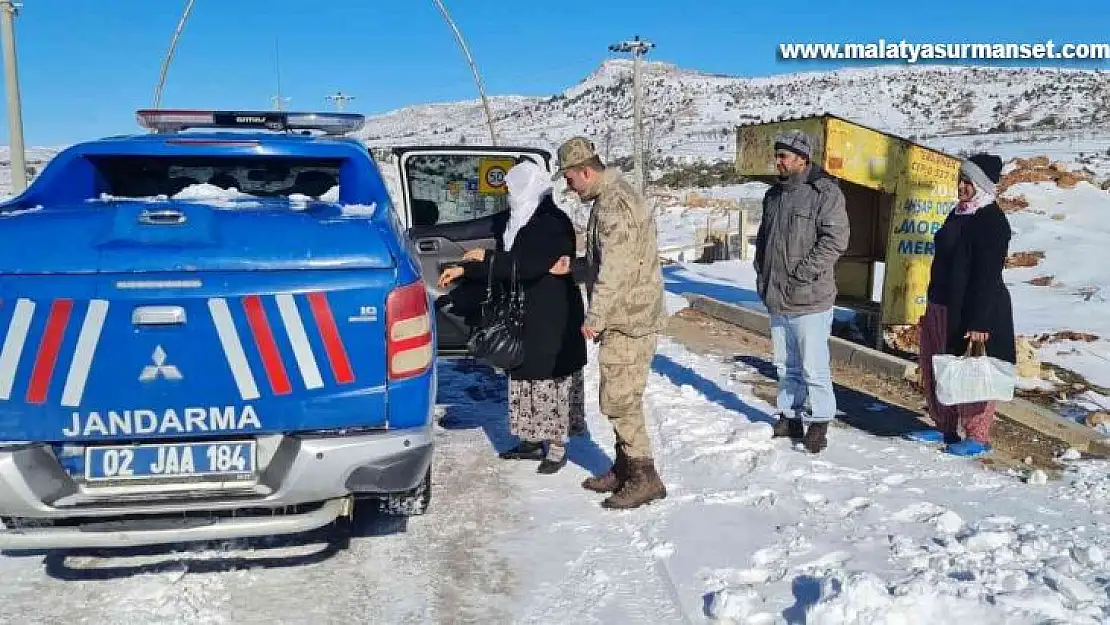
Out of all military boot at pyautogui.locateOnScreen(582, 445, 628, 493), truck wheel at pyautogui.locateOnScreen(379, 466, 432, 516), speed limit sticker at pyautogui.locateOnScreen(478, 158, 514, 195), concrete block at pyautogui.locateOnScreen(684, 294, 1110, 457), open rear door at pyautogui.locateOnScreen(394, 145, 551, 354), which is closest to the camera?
truck wheel at pyautogui.locateOnScreen(379, 466, 432, 516)

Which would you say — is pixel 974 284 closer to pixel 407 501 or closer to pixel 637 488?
pixel 637 488

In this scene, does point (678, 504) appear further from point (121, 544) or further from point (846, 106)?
point (846, 106)

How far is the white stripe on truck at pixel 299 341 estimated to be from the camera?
2803 millimetres

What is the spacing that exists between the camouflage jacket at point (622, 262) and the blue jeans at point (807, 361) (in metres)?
1.17

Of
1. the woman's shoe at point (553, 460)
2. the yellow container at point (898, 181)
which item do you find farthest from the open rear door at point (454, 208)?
the yellow container at point (898, 181)

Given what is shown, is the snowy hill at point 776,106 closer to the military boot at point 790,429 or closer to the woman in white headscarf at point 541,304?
the military boot at point 790,429

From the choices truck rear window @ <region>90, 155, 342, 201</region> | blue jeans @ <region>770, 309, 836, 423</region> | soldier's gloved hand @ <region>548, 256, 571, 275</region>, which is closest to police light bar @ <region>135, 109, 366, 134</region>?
truck rear window @ <region>90, 155, 342, 201</region>

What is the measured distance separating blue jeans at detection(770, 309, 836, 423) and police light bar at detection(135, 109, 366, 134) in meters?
2.76

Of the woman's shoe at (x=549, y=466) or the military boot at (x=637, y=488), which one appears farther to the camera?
the woman's shoe at (x=549, y=466)

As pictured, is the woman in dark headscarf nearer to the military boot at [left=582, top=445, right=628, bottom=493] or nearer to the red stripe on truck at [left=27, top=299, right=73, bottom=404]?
the military boot at [left=582, top=445, right=628, bottom=493]

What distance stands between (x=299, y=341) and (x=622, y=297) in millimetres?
1570

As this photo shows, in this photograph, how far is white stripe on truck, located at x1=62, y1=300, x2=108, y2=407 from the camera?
2.67m

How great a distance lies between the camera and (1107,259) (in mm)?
11297

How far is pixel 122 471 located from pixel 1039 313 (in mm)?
9409
